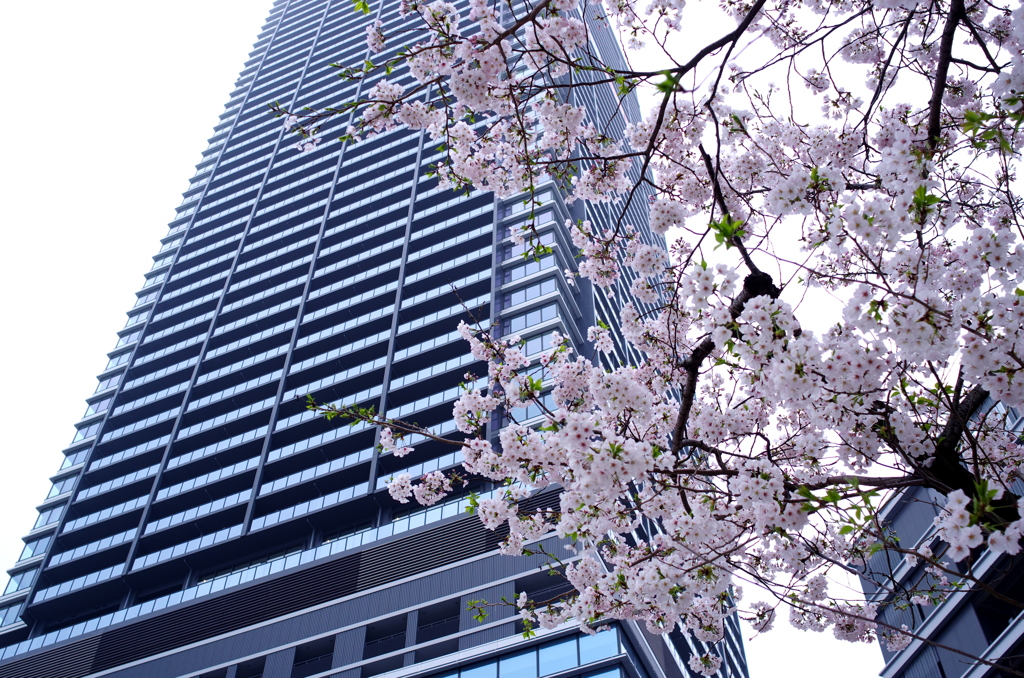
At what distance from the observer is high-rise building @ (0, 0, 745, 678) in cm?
3003

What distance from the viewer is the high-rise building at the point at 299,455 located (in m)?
30.0

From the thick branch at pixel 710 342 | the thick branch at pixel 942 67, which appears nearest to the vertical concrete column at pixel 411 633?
the thick branch at pixel 710 342

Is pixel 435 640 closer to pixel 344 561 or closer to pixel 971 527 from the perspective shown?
pixel 344 561

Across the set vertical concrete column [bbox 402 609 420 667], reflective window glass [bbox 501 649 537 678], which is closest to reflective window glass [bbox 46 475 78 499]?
vertical concrete column [bbox 402 609 420 667]

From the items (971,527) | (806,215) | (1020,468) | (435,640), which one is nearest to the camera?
(971,527)

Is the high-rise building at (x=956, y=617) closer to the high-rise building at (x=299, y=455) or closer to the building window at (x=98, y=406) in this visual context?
the high-rise building at (x=299, y=455)

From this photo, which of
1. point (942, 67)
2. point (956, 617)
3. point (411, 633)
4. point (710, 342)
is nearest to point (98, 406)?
point (411, 633)

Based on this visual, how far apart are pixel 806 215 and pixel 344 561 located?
101 ft

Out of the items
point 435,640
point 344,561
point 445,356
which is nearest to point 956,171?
point 435,640

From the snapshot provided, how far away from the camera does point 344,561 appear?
33.0 meters

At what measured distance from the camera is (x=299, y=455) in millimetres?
42562

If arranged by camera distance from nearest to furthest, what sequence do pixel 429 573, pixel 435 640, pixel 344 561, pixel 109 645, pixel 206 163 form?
pixel 435 640
pixel 429 573
pixel 344 561
pixel 109 645
pixel 206 163

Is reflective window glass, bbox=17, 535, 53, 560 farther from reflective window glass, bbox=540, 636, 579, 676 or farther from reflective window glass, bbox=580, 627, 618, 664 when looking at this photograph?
reflective window glass, bbox=580, 627, 618, 664

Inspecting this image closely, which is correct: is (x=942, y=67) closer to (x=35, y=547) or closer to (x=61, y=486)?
(x=35, y=547)
